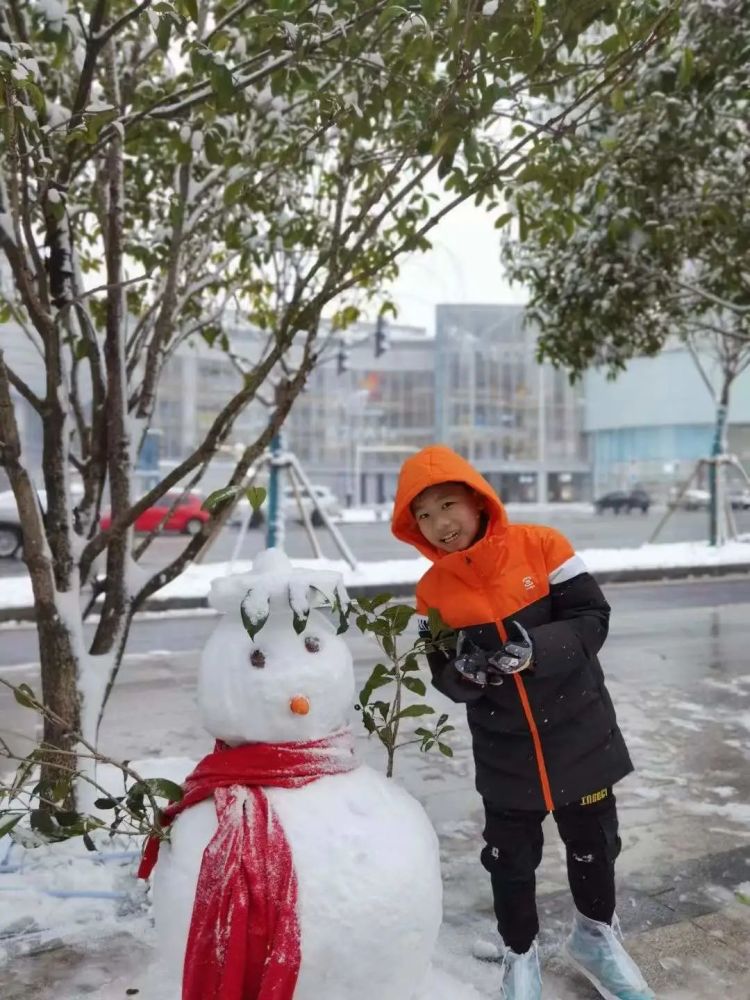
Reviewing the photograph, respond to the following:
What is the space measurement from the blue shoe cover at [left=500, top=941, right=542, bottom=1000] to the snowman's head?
790mm

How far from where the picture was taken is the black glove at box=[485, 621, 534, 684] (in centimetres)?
217

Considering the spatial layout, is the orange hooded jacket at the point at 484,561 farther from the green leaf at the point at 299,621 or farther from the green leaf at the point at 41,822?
the green leaf at the point at 41,822

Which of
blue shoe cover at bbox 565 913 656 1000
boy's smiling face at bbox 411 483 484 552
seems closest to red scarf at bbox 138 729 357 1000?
boy's smiling face at bbox 411 483 484 552

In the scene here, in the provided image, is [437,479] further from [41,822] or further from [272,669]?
[41,822]

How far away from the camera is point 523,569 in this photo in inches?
92.7

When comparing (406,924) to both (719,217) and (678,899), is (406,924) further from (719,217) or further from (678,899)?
(719,217)

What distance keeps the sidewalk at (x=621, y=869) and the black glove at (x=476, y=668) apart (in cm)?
81

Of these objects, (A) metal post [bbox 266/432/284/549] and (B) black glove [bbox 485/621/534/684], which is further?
(A) metal post [bbox 266/432/284/549]

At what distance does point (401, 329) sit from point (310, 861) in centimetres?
5804

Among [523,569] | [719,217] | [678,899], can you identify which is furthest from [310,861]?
[719,217]

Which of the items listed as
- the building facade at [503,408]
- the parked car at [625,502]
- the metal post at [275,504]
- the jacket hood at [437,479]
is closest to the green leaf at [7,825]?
the jacket hood at [437,479]

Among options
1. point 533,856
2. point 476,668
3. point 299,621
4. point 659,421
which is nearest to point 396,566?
point 533,856

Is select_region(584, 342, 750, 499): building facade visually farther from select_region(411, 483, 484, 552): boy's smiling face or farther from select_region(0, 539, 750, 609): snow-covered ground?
select_region(411, 483, 484, 552): boy's smiling face

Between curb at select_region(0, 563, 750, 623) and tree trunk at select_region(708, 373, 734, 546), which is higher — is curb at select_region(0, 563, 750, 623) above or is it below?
below
